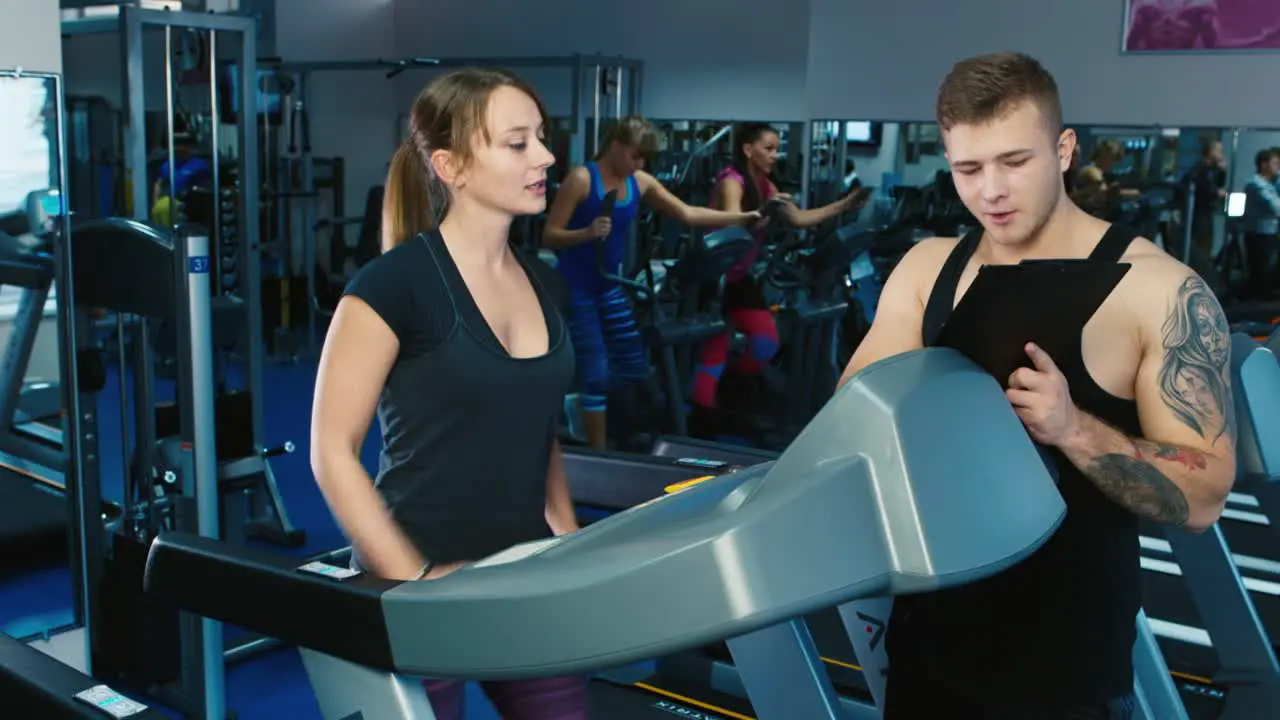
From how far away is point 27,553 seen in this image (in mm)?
4031

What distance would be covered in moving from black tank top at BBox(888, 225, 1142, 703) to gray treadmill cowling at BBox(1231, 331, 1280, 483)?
1.32 feet

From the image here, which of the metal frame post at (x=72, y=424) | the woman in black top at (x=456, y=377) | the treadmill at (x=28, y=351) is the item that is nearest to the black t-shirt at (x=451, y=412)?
the woman in black top at (x=456, y=377)

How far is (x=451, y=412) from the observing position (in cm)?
165

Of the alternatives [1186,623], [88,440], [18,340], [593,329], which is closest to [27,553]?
[18,340]

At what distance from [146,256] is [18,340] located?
1143 mm

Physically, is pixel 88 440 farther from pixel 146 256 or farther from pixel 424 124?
pixel 424 124

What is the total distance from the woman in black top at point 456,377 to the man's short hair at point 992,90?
0.60 metres

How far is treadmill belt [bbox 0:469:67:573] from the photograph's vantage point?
402cm

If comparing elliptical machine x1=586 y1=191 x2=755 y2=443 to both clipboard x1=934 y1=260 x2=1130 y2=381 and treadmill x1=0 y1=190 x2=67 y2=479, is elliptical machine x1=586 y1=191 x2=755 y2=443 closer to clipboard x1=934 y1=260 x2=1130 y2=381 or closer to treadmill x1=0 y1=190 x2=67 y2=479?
treadmill x1=0 y1=190 x2=67 y2=479

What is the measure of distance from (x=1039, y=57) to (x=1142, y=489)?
5715 millimetres

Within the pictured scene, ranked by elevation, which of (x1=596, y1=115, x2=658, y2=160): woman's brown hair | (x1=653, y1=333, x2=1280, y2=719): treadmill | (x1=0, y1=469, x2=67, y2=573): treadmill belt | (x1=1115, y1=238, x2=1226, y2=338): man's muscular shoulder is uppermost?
(x1=596, y1=115, x2=658, y2=160): woman's brown hair

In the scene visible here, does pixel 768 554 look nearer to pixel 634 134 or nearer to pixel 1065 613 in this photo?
pixel 1065 613

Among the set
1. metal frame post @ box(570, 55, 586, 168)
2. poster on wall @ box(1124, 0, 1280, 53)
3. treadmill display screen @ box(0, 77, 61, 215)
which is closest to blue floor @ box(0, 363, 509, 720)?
treadmill display screen @ box(0, 77, 61, 215)

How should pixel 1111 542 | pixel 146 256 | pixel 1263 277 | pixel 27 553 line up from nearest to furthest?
pixel 1111 542
pixel 146 256
pixel 27 553
pixel 1263 277
